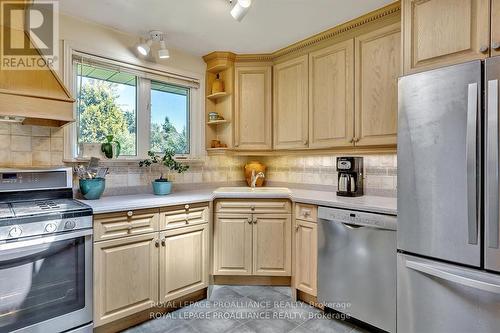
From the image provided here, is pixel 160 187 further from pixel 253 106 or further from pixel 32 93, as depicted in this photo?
pixel 253 106

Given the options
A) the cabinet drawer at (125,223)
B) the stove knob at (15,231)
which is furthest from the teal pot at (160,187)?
the stove knob at (15,231)

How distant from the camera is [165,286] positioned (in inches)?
85.7

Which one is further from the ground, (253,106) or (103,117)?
(253,106)

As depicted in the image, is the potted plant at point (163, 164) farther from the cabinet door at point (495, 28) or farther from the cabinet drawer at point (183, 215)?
the cabinet door at point (495, 28)

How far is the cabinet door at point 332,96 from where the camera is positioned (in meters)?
2.37

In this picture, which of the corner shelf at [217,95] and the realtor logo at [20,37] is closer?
the realtor logo at [20,37]

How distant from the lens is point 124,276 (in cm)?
196

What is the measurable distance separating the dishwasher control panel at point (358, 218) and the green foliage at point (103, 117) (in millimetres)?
1815

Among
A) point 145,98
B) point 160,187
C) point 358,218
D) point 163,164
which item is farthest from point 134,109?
point 358,218

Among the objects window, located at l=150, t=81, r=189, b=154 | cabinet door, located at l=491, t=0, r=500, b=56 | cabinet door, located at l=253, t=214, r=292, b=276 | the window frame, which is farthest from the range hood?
cabinet door, located at l=491, t=0, r=500, b=56

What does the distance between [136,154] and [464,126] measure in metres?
2.48

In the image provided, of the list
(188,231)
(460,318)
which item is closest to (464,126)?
(460,318)

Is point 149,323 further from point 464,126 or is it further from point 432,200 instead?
point 464,126

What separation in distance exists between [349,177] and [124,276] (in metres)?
1.91
